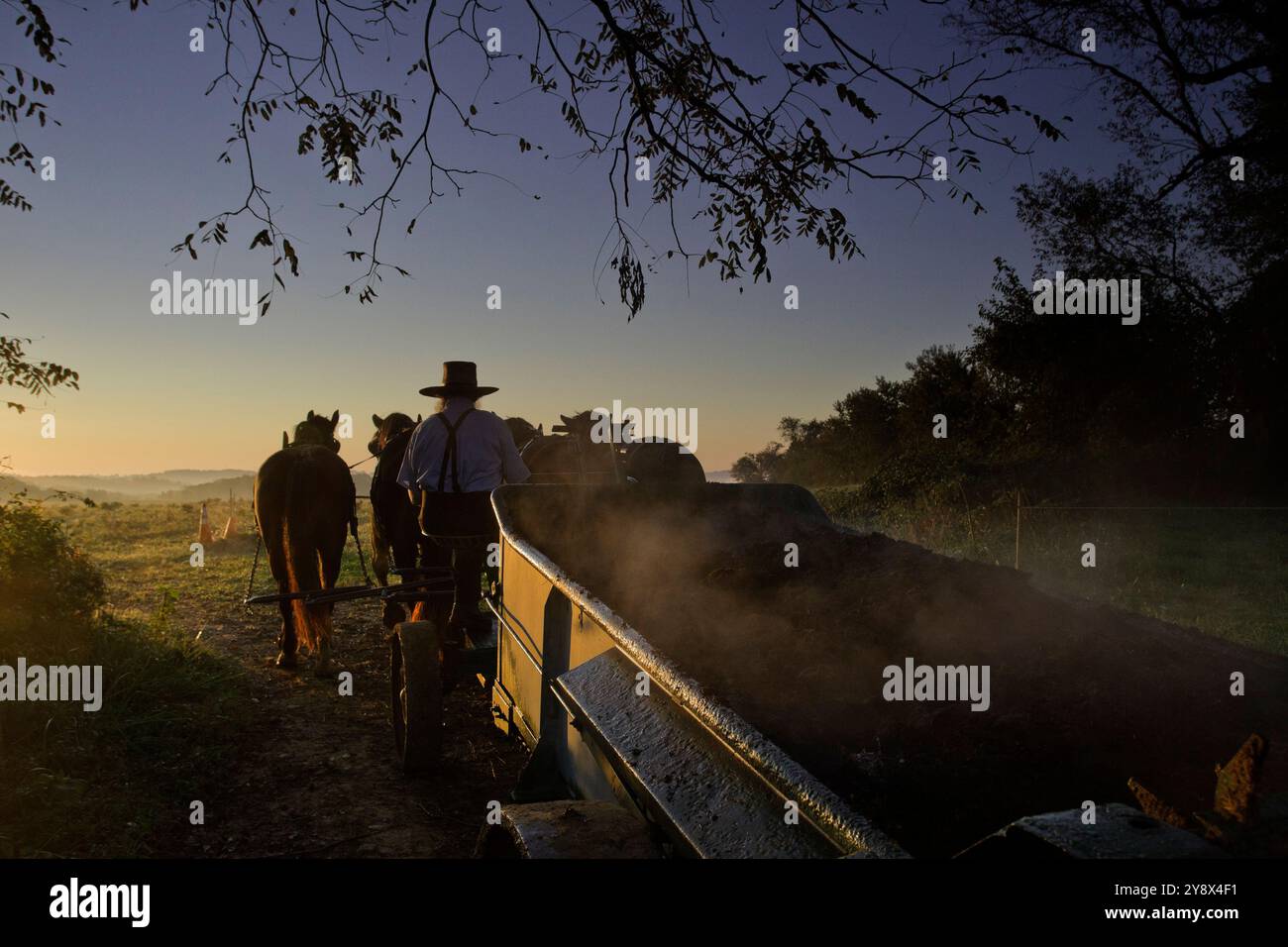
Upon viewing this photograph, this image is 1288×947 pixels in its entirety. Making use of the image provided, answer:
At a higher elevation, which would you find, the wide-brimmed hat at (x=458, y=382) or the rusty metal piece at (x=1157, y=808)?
the wide-brimmed hat at (x=458, y=382)

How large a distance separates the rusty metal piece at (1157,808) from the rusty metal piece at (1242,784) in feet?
0.25

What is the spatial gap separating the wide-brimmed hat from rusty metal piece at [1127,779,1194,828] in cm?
536

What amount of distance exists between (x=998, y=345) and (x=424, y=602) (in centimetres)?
1693

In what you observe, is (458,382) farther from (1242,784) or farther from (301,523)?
(1242,784)

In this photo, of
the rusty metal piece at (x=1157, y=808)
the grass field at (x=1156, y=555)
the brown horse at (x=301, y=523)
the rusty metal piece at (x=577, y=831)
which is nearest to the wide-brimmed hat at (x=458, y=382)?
the brown horse at (x=301, y=523)

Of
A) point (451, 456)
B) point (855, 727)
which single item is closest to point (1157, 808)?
point (855, 727)

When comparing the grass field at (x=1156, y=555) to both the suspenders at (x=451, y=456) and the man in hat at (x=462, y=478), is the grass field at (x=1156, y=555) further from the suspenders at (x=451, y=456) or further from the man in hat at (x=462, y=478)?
the suspenders at (x=451, y=456)

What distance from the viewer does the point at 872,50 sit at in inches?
137

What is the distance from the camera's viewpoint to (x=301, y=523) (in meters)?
7.27

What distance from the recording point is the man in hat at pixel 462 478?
18.8 feet

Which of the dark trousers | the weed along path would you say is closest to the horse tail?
the weed along path

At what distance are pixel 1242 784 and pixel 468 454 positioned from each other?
5.10 meters

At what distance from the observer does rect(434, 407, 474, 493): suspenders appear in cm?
584

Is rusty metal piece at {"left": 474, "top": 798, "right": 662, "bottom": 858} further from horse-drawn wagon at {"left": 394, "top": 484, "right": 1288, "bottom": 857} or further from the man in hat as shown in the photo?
the man in hat
